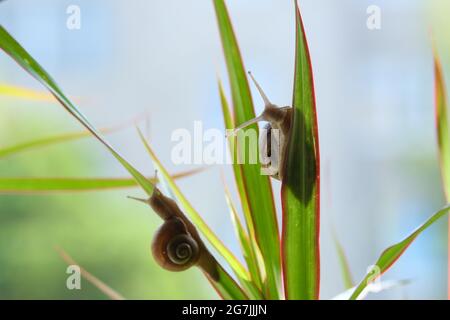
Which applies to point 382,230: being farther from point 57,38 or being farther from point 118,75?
point 57,38

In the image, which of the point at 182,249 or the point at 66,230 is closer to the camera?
the point at 182,249

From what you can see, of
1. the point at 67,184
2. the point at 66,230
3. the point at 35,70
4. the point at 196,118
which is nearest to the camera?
the point at 35,70

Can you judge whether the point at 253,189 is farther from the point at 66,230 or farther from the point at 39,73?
the point at 66,230

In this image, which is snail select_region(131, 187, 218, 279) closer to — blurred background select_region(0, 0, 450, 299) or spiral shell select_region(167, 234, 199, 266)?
spiral shell select_region(167, 234, 199, 266)

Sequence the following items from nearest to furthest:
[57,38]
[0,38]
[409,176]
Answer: [0,38] → [57,38] → [409,176]

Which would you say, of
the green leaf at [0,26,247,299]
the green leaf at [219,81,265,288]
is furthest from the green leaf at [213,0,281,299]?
the green leaf at [0,26,247,299]

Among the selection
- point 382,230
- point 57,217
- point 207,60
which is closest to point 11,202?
point 57,217

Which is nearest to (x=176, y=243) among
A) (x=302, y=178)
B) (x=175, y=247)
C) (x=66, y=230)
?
(x=175, y=247)
